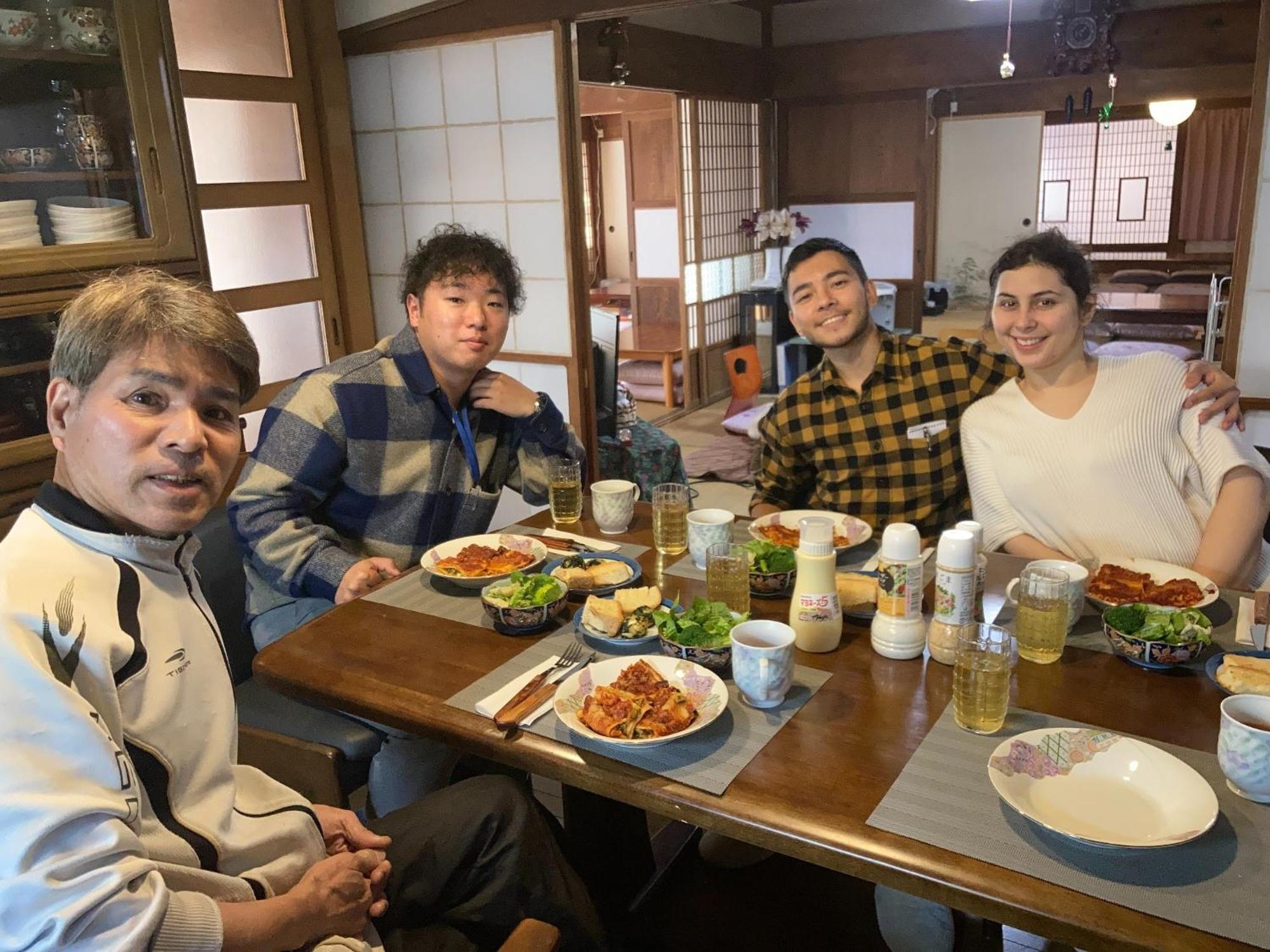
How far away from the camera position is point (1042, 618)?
4.22ft

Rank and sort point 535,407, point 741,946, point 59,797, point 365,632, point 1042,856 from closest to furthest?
point 59,797 → point 1042,856 → point 365,632 → point 741,946 → point 535,407

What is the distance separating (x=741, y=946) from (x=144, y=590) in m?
1.21

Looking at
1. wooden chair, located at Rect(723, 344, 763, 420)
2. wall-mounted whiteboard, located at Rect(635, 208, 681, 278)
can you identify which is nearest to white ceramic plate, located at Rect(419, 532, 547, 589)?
wooden chair, located at Rect(723, 344, 763, 420)

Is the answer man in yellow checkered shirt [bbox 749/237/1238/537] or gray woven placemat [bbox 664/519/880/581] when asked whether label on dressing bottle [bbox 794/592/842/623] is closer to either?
gray woven placemat [bbox 664/519/880/581]

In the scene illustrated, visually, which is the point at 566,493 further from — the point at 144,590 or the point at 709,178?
the point at 709,178

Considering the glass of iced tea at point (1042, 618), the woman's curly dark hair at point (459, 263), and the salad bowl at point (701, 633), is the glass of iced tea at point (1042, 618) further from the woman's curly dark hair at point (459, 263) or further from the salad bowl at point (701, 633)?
the woman's curly dark hair at point (459, 263)

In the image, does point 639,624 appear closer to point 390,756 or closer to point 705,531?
point 705,531

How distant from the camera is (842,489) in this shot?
6.82 feet

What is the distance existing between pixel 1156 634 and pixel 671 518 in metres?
0.79

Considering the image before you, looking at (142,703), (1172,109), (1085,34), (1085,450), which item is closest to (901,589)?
(1085,450)

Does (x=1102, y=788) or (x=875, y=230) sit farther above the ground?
(x=875, y=230)

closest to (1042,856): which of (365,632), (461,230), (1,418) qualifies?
(365,632)

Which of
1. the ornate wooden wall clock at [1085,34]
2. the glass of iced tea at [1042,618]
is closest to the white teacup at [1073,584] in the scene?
the glass of iced tea at [1042,618]

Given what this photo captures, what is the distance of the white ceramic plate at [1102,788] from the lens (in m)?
0.97
